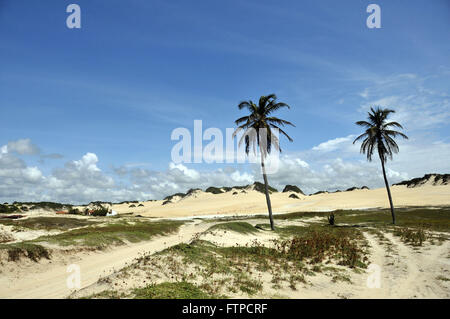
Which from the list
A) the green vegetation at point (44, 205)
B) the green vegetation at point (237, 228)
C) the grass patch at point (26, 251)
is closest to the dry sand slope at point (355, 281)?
the grass patch at point (26, 251)

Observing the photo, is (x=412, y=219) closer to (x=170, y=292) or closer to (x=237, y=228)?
(x=237, y=228)

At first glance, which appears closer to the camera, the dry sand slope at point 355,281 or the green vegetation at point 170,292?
the green vegetation at point 170,292

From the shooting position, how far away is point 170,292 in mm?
9875

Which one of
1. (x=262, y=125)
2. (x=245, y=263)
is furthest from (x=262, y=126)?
(x=245, y=263)

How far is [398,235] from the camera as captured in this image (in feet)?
86.7

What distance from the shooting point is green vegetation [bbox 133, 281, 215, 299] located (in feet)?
30.9

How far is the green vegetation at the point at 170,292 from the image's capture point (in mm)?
9414

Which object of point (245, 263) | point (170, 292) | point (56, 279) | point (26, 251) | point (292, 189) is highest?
point (170, 292)

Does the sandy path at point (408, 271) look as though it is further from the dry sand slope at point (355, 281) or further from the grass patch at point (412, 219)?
the grass patch at point (412, 219)

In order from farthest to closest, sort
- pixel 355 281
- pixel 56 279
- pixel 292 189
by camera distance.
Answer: pixel 292 189 → pixel 56 279 → pixel 355 281

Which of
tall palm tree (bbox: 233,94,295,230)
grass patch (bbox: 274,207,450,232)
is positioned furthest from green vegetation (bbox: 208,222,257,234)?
grass patch (bbox: 274,207,450,232)
